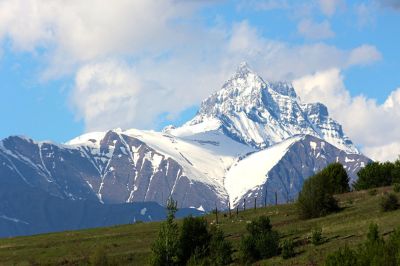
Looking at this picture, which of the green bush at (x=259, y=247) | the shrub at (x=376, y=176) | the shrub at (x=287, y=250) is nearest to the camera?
the shrub at (x=287, y=250)

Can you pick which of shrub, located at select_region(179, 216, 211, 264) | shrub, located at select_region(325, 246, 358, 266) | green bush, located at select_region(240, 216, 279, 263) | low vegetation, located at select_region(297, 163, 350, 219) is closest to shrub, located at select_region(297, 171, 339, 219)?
low vegetation, located at select_region(297, 163, 350, 219)

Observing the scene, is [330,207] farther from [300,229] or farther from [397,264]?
[397,264]

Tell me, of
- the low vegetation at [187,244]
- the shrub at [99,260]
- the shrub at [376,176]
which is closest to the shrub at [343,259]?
the low vegetation at [187,244]

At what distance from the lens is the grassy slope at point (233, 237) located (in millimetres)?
88681

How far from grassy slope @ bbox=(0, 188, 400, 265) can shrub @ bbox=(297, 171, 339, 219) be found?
1822 mm

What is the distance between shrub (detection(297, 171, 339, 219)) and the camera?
119 metres

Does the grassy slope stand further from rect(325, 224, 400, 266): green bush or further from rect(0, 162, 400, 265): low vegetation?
rect(325, 224, 400, 266): green bush

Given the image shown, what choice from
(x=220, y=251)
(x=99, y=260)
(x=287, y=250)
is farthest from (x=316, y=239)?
(x=99, y=260)

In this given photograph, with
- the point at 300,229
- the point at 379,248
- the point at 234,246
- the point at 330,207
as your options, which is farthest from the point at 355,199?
the point at 379,248

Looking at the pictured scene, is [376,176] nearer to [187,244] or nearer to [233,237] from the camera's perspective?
[233,237]

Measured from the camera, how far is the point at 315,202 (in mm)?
119250

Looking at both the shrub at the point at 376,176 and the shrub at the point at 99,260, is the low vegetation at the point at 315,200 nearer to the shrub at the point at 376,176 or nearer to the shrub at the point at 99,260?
the shrub at the point at 99,260

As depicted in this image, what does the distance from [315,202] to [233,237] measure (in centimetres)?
1418

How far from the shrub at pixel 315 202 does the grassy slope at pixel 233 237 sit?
1822 millimetres
